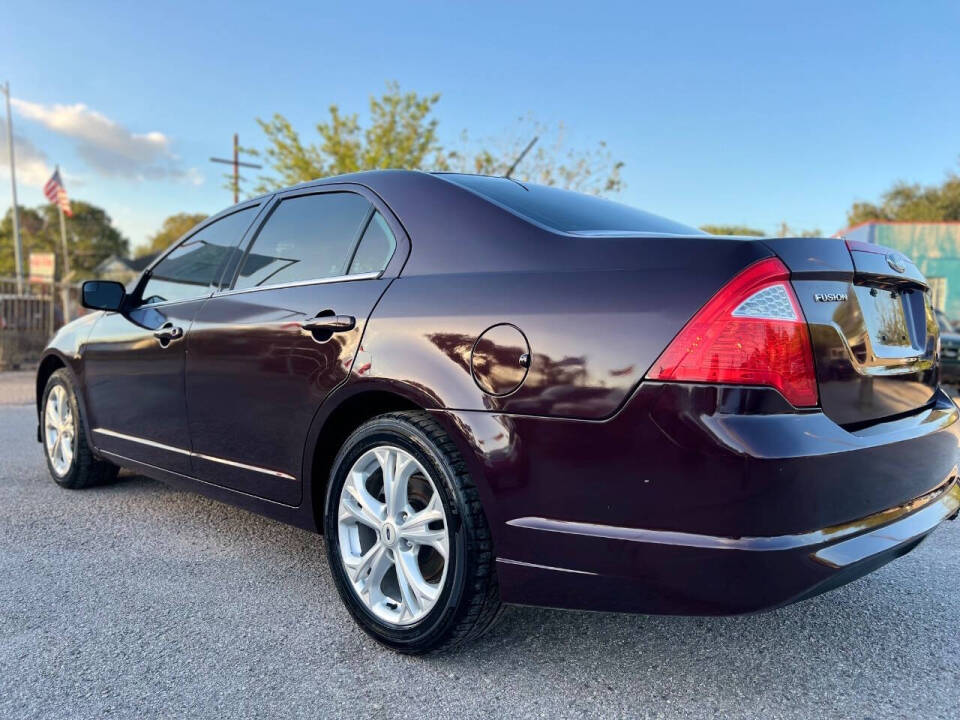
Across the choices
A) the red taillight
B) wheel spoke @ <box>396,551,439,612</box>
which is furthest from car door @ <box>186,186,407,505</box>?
the red taillight

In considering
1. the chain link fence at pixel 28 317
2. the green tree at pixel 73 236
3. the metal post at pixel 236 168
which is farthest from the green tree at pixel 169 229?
the chain link fence at pixel 28 317

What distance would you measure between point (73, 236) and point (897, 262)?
71556 millimetres

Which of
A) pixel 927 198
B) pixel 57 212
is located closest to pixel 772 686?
pixel 927 198

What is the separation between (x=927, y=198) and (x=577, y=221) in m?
48.2

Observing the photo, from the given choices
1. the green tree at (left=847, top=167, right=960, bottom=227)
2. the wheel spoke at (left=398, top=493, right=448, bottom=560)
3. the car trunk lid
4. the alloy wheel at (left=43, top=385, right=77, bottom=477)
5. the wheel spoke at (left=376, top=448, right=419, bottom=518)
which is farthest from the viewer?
the green tree at (left=847, top=167, right=960, bottom=227)

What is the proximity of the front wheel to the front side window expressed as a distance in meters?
1.39

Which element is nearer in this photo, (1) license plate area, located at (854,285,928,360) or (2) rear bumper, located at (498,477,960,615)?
(2) rear bumper, located at (498,477,960,615)

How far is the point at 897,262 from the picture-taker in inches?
87.0

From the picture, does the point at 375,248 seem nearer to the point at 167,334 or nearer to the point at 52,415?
the point at 167,334

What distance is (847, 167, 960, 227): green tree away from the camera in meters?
40.5

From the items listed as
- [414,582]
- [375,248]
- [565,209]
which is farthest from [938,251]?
[414,582]

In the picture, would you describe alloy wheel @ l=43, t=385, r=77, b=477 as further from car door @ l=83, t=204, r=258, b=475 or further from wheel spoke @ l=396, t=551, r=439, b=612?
wheel spoke @ l=396, t=551, r=439, b=612

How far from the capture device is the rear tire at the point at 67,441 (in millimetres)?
4152

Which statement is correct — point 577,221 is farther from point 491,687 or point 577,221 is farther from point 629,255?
point 491,687
